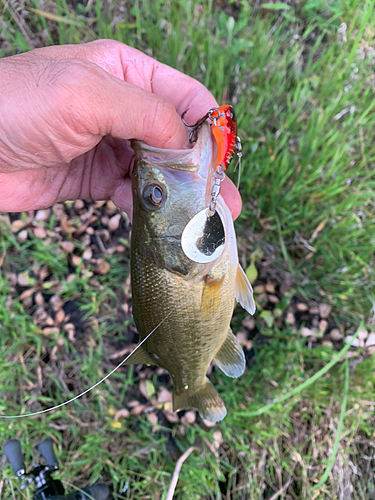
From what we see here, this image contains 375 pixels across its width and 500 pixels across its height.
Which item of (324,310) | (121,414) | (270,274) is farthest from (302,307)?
(121,414)

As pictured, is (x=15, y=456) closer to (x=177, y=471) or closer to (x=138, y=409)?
(x=138, y=409)

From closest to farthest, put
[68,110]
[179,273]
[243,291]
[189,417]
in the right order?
[68,110]
[179,273]
[243,291]
[189,417]

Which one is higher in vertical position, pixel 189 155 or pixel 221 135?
pixel 221 135

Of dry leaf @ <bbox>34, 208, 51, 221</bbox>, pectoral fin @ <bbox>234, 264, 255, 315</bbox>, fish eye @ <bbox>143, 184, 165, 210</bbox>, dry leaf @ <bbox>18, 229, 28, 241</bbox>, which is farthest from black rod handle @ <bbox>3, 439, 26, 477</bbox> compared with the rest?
fish eye @ <bbox>143, 184, 165, 210</bbox>

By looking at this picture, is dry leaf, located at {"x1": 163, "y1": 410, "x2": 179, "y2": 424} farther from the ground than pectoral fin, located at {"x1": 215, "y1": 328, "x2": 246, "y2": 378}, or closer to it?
closer to it

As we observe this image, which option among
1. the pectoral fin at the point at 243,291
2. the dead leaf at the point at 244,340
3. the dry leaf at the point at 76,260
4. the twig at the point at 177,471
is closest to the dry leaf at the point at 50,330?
the dry leaf at the point at 76,260

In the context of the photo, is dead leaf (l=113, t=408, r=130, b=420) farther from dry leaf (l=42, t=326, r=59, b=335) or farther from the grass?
dry leaf (l=42, t=326, r=59, b=335)

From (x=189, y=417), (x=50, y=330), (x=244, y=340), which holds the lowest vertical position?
(x=189, y=417)

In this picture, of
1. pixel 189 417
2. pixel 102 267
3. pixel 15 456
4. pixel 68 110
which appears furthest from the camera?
pixel 102 267
